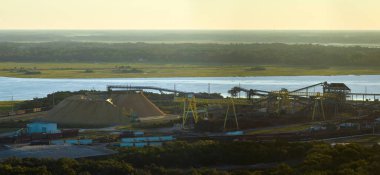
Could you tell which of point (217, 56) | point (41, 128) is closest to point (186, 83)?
point (41, 128)

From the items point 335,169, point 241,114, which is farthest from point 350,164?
point 241,114

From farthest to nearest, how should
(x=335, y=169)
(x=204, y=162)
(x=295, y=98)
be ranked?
(x=295, y=98) → (x=204, y=162) → (x=335, y=169)

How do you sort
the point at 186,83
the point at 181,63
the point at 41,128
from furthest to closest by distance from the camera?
1. the point at 181,63
2. the point at 186,83
3. the point at 41,128

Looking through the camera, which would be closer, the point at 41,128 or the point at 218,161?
the point at 218,161

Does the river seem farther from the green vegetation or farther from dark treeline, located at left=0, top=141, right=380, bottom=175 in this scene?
dark treeline, located at left=0, top=141, right=380, bottom=175

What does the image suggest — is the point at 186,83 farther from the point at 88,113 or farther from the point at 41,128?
the point at 41,128

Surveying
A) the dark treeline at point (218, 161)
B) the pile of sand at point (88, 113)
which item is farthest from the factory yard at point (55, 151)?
the pile of sand at point (88, 113)

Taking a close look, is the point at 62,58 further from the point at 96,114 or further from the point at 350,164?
the point at 350,164

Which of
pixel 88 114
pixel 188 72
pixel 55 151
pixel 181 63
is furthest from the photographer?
pixel 181 63

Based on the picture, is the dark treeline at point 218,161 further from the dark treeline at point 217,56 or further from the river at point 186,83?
the dark treeline at point 217,56
